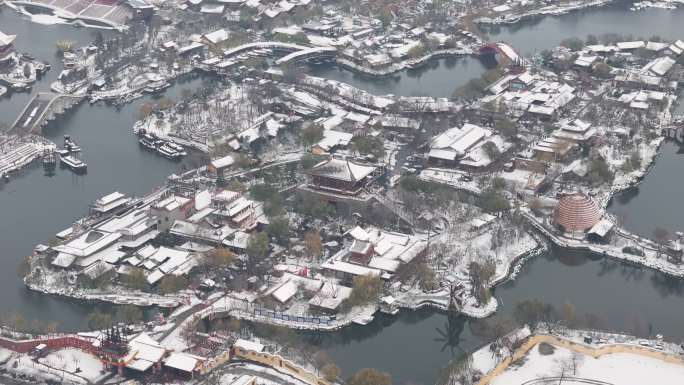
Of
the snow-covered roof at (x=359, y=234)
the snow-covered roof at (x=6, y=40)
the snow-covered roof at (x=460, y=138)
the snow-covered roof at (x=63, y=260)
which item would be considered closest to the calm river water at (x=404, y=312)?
the snow-covered roof at (x=63, y=260)

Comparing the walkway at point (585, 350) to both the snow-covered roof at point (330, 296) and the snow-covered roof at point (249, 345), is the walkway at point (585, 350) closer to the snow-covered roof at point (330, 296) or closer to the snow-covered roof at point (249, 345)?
the snow-covered roof at point (330, 296)

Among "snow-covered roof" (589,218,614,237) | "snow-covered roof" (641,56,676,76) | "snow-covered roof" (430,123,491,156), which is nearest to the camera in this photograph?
"snow-covered roof" (589,218,614,237)

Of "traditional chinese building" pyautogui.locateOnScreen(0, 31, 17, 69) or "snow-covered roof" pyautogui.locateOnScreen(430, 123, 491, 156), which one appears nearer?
"snow-covered roof" pyautogui.locateOnScreen(430, 123, 491, 156)

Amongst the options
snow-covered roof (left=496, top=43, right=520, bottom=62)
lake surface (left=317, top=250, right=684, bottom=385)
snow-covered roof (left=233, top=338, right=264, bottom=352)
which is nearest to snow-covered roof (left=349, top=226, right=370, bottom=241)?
lake surface (left=317, top=250, right=684, bottom=385)

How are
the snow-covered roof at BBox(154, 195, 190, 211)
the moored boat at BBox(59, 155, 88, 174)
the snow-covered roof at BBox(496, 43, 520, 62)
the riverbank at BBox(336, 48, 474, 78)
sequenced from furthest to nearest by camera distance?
the riverbank at BBox(336, 48, 474, 78) → the snow-covered roof at BBox(496, 43, 520, 62) → the moored boat at BBox(59, 155, 88, 174) → the snow-covered roof at BBox(154, 195, 190, 211)

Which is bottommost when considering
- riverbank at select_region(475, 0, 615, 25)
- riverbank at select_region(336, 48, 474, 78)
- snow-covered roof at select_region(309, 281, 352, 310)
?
riverbank at select_region(475, 0, 615, 25)

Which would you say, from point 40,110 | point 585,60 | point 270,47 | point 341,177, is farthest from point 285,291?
point 270,47

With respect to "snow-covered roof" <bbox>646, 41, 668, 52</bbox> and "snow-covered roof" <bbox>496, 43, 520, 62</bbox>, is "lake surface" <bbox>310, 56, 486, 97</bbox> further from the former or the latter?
"snow-covered roof" <bbox>646, 41, 668, 52</bbox>
